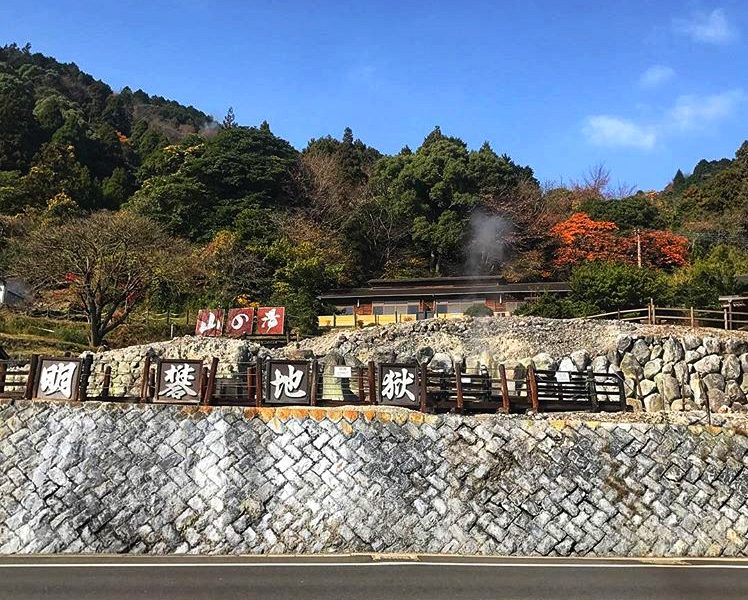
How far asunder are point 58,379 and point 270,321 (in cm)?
1585

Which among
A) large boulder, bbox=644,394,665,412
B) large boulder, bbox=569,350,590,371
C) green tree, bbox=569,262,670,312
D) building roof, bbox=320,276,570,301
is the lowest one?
large boulder, bbox=644,394,665,412

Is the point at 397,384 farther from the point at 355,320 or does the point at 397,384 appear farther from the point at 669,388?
the point at 355,320

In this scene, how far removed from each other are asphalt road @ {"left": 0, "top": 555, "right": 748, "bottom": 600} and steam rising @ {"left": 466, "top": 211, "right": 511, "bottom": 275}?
36.7 m

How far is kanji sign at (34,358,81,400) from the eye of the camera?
15.7 m

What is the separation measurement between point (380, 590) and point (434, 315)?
2865 centimetres

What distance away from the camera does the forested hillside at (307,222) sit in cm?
3462

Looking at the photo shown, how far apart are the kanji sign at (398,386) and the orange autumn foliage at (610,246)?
31664mm

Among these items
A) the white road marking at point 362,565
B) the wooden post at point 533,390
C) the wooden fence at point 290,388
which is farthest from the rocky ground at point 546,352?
the white road marking at point 362,565

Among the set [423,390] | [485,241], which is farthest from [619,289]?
[423,390]

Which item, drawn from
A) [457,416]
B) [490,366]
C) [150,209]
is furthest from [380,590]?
[150,209]

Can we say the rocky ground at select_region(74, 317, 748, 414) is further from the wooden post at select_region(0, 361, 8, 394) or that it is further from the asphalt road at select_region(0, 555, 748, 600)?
the asphalt road at select_region(0, 555, 748, 600)

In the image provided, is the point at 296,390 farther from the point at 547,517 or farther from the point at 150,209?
the point at 150,209

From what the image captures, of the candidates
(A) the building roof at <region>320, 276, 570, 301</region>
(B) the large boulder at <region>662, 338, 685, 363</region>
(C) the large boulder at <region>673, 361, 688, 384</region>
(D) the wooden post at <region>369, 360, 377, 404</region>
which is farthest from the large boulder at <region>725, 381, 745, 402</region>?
(D) the wooden post at <region>369, 360, 377, 404</region>

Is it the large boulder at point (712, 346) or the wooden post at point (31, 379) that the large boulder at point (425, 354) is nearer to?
the large boulder at point (712, 346)
